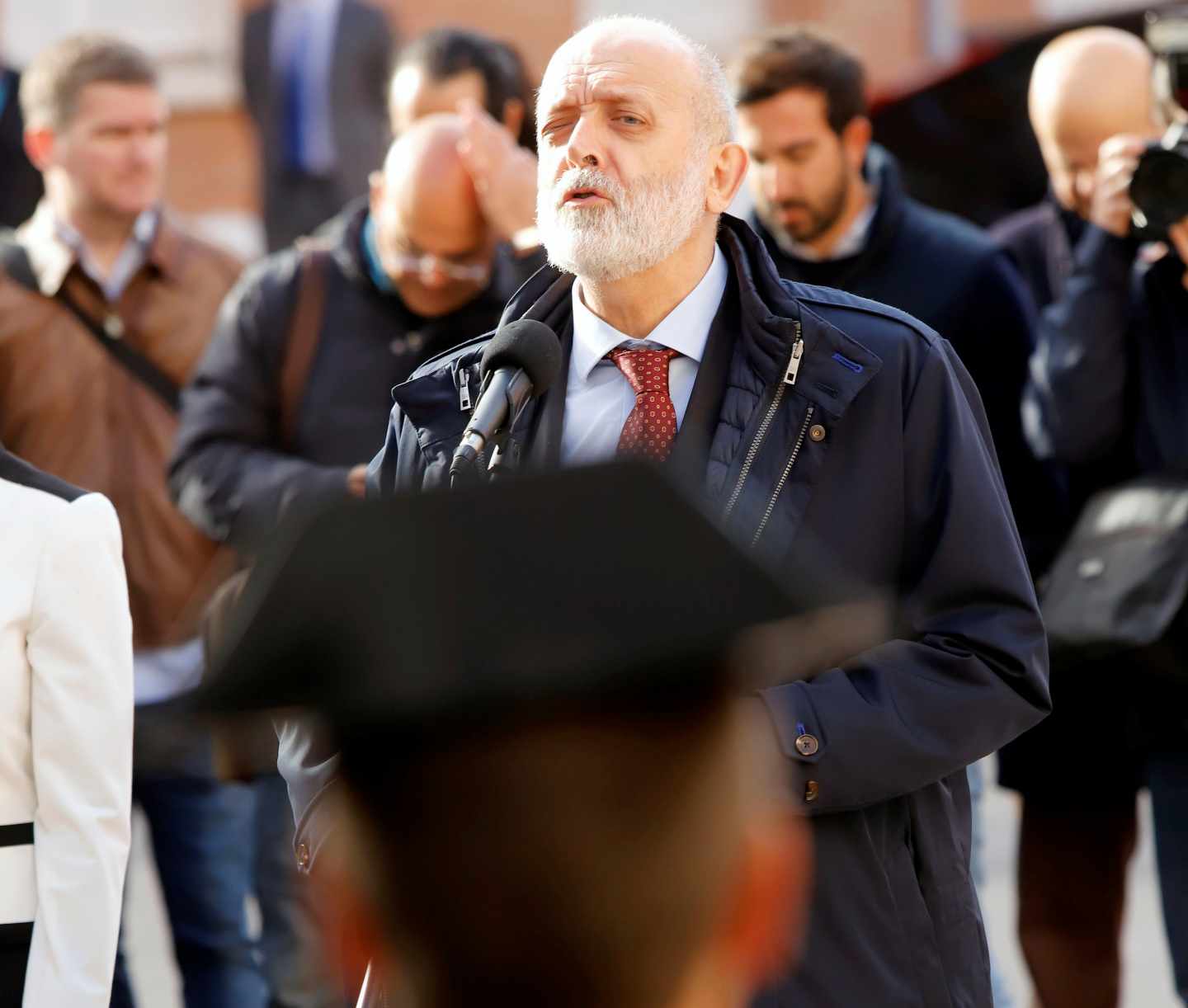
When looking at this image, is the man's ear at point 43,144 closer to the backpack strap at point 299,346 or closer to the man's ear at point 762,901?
the backpack strap at point 299,346

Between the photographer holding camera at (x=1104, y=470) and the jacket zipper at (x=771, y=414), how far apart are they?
1579mm

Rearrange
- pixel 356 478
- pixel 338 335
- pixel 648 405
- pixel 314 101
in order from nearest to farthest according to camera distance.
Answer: pixel 648 405 < pixel 356 478 < pixel 338 335 < pixel 314 101

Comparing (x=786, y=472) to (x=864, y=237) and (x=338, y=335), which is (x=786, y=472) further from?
(x=864, y=237)

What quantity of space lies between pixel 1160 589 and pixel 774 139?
152 cm

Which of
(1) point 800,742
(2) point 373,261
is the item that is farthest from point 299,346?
(1) point 800,742

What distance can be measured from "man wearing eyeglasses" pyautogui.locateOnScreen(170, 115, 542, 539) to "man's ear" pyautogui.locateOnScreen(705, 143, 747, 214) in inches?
45.2

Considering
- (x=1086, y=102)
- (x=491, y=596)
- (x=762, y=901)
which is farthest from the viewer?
(x=1086, y=102)

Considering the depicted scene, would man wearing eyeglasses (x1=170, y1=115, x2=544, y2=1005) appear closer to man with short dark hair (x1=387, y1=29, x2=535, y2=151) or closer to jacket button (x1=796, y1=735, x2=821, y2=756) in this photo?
man with short dark hair (x1=387, y1=29, x2=535, y2=151)

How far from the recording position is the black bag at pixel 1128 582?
14.9 ft

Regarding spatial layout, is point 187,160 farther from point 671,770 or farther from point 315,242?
point 671,770

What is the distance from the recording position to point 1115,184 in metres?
4.83

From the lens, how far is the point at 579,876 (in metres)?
1.80

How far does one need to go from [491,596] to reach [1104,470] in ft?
11.4

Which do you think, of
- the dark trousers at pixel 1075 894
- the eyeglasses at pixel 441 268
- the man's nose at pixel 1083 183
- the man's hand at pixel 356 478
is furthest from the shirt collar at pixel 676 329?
the dark trousers at pixel 1075 894
